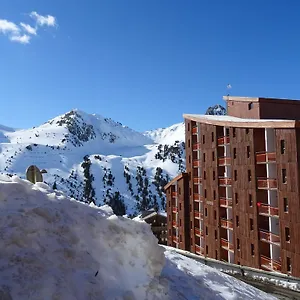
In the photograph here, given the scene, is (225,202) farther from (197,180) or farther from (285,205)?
(285,205)

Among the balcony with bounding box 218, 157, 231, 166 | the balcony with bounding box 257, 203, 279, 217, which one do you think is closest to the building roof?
the balcony with bounding box 218, 157, 231, 166

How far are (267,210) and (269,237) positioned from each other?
196 centimetres

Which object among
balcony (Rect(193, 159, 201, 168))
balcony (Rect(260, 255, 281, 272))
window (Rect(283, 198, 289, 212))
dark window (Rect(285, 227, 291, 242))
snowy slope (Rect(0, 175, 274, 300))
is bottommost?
balcony (Rect(260, 255, 281, 272))

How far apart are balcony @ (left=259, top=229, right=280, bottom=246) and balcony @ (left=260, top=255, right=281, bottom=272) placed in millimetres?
1309

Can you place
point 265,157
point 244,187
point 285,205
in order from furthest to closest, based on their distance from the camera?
point 244,187, point 265,157, point 285,205

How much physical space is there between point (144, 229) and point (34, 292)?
11.3 ft

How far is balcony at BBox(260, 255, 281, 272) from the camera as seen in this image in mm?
24594

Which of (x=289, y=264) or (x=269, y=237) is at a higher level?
(x=269, y=237)

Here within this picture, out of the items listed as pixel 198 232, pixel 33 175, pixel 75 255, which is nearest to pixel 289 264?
pixel 198 232

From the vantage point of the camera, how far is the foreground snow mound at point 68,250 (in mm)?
5738

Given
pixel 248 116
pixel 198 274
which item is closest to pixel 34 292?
pixel 198 274

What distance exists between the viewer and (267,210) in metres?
25.8

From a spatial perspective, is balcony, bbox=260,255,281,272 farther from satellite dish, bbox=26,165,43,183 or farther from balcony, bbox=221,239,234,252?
satellite dish, bbox=26,165,43,183

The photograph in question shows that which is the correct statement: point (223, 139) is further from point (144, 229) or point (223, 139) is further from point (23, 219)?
point (23, 219)
